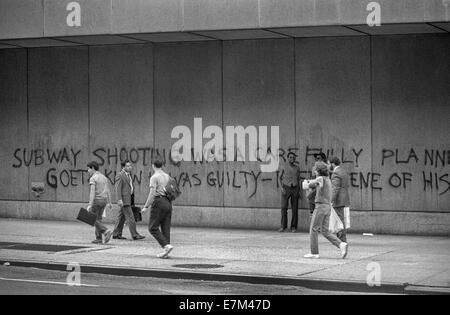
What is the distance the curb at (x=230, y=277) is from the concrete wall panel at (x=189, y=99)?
683cm

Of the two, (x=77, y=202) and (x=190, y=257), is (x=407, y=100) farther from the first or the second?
(x=77, y=202)

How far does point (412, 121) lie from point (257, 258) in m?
5.75

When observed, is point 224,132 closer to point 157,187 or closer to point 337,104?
point 337,104

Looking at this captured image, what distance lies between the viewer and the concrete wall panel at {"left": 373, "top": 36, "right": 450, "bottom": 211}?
62.0 feet

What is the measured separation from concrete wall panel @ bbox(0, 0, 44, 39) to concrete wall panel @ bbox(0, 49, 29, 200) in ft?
7.27

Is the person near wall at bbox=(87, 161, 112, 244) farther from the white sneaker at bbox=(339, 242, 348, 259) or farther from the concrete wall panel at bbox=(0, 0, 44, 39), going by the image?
the white sneaker at bbox=(339, 242, 348, 259)

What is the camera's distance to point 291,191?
19891 mm

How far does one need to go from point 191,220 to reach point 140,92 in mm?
3432

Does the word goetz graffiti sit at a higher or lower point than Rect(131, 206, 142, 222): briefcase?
higher

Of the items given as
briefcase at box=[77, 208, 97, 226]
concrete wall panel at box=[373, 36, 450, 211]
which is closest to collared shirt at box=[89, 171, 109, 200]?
briefcase at box=[77, 208, 97, 226]

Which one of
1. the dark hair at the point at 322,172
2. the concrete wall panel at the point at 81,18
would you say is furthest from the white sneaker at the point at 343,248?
the concrete wall panel at the point at 81,18

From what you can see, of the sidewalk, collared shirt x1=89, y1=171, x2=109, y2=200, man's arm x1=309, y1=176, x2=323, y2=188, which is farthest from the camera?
collared shirt x1=89, y1=171, x2=109, y2=200

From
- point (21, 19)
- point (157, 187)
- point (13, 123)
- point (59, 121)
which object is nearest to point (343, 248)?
point (157, 187)
